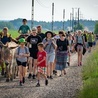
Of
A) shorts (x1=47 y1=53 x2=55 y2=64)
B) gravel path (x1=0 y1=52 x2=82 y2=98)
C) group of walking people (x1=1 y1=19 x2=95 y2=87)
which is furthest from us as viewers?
shorts (x1=47 y1=53 x2=55 y2=64)

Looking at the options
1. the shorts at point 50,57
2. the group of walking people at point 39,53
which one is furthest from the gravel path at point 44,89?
the shorts at point 50,57

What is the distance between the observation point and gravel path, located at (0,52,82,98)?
1224cm

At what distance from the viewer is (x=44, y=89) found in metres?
13.4

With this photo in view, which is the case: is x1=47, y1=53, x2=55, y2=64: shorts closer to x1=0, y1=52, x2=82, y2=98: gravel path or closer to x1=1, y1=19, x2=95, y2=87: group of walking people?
x1=1, y1=19, x2=95, y2=87: group of walking people

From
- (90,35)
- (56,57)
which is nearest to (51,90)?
(56,57)

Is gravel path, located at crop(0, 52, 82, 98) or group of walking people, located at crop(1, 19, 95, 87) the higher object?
group of walking people, located at crop(1, 19, 95, 87)

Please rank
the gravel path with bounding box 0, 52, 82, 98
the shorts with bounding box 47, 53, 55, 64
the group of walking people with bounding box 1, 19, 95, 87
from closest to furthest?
1. the gravel path with bounding box 0, 52, 82, 98
2. the group of walking people with bounding box 1, 19, 95, 87
3. the shorts with bounding box 47, 53, 55, 64

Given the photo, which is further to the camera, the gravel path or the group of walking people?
the group of walking people

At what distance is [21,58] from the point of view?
47.6 feet

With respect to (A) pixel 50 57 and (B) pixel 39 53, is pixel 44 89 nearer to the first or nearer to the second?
(B) pixel 39 53

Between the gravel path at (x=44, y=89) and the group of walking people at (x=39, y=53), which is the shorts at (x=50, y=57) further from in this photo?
the gravel path at (x=44, y=89)

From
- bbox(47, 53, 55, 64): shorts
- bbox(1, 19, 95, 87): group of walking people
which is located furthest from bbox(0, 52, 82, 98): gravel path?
bbox(47, 53, 55, 64): shorts

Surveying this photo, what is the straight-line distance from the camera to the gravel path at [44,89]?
1224 cm

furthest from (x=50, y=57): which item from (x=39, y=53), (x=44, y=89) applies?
(x=44, y=89)
